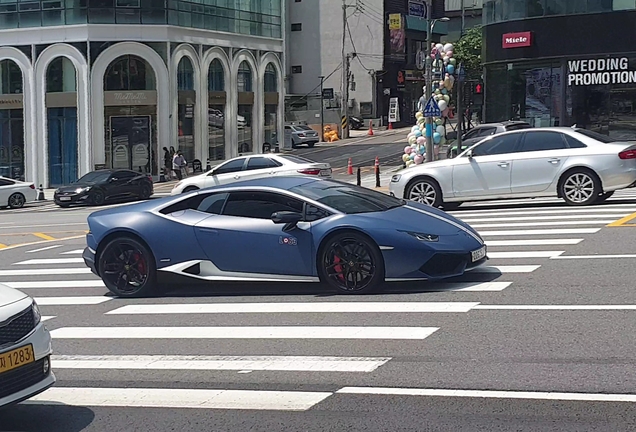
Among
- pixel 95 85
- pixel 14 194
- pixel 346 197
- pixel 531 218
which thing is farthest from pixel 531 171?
pixel 95 85

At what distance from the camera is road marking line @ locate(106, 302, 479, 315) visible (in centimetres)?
996

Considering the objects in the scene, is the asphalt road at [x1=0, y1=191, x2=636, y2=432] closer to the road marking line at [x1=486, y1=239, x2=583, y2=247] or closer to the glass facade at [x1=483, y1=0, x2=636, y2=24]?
the road marking line at [x1=486, y1=239, x2=583, y2=247]

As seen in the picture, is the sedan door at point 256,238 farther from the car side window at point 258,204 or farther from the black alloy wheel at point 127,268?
the black alloy wheel at point 127,268

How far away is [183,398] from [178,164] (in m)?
38.2

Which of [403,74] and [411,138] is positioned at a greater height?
[403,74]

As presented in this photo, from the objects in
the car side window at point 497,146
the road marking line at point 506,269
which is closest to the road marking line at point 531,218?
the car side window at point 497,146

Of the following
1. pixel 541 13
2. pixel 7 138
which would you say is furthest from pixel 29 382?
pixel 7 138

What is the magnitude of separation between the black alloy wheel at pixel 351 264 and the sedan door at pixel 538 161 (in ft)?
28.8

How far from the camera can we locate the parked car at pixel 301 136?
208 ft

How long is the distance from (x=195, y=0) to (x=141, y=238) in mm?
38397

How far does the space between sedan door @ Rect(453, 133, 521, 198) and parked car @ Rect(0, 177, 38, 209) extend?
2258cm

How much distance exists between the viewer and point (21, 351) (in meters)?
6.40

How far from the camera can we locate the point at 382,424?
640cm

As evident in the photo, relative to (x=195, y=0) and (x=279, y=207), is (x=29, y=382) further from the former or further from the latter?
(x=195, y=0)
